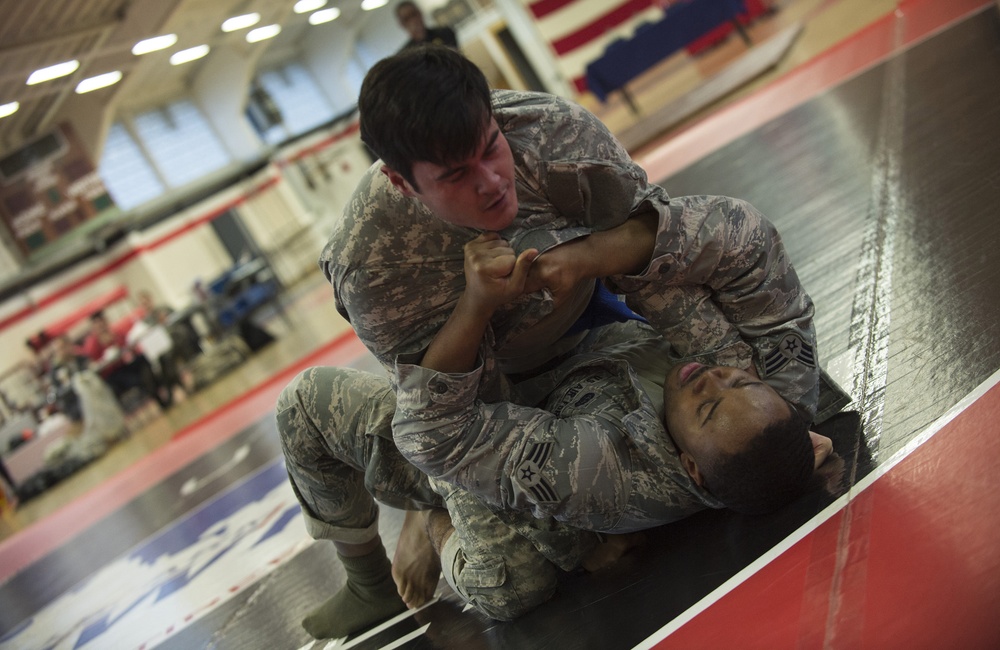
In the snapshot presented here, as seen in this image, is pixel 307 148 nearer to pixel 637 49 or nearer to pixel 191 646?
pixel 637 49

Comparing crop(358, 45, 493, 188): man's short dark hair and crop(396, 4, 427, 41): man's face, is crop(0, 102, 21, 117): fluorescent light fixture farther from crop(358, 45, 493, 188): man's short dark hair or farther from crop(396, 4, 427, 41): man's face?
crop(358, 45, 493, 188): man's short dark hair

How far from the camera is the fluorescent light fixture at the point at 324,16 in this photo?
1660cm

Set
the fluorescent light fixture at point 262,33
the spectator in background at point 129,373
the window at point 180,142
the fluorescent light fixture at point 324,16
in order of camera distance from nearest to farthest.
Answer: the spectator in background at point 129,373, the fluorescent light fixture at point 262,33, the window at point 180,142, the fluorescent light fixture at point 324,16

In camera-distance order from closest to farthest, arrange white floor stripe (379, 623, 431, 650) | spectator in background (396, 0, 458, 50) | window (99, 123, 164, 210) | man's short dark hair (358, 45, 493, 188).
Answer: man's short dark hair (358, 45, 493, 188)
white floor stripe (379, 623, 431, 650)
spectator in background (396, 0, 458, 50)
window (99, 123, 164, 210)

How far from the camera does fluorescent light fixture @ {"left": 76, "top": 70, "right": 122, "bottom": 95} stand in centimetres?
1115

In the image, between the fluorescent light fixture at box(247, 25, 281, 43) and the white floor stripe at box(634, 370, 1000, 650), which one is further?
the fluorescent light fixture at box(247, 25, 281, 43)

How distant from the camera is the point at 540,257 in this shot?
1355 millimetres

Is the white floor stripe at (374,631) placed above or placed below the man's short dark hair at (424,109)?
below

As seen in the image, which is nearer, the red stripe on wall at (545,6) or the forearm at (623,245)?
the forearm at (623,245)

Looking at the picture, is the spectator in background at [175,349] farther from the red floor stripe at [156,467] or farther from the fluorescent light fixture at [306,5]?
the fluorescent light fixture at [306,5]

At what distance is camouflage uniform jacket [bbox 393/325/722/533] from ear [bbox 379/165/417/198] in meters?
0.27

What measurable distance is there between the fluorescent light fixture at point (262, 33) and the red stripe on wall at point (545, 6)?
4.29 m

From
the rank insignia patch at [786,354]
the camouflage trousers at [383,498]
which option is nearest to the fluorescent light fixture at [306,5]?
the camouflage trousers at [383,498]

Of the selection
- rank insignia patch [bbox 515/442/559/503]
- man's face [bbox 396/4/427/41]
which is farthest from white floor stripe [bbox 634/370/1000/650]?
man's face [bbox 396/4/427/41]
